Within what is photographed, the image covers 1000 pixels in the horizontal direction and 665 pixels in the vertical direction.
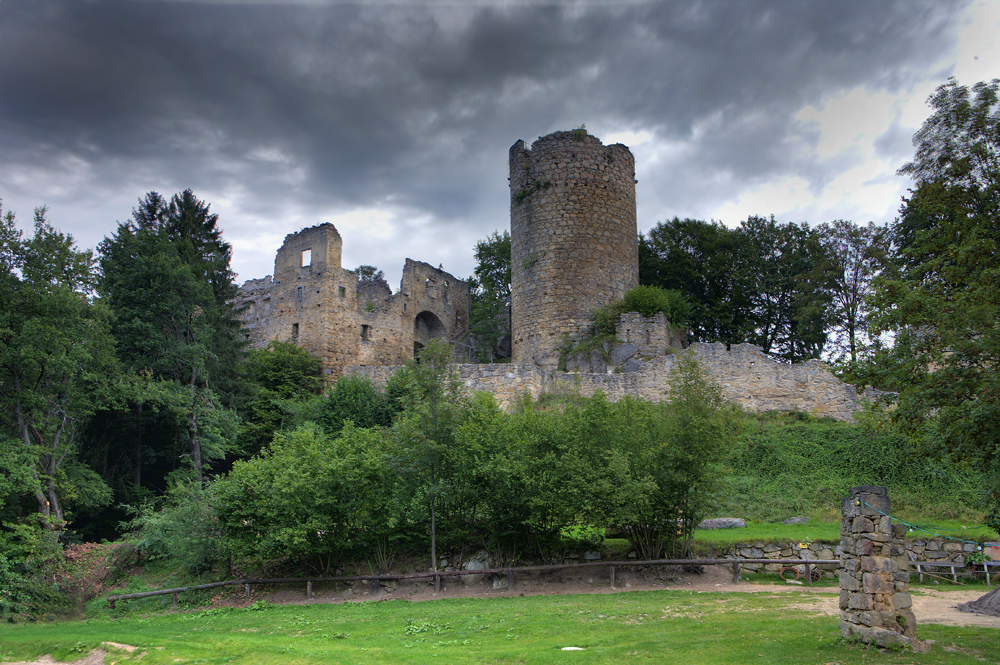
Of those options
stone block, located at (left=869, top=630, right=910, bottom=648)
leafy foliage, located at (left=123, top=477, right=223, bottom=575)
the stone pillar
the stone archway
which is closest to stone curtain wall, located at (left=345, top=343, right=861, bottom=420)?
leafy foliage, located at (left=123, top=477, right=223, bottom=575)

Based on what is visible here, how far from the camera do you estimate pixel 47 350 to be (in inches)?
691

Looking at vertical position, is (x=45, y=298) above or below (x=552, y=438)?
above

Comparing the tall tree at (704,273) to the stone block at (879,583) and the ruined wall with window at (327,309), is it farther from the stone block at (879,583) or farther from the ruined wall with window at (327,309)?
the stone block at (879,583)

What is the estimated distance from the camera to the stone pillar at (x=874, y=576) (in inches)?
333

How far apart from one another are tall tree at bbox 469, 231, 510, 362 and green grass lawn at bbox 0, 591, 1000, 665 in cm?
1981

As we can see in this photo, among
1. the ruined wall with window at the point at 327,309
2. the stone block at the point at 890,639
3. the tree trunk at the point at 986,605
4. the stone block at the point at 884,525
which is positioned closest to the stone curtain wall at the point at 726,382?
the ruined wall with window at the point at 327,309

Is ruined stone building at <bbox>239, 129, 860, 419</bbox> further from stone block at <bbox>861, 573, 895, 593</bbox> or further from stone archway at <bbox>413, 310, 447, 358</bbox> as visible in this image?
stone block at <bbox>861, 573, 895, 593</bbox>

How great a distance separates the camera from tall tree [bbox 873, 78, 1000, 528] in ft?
30.7

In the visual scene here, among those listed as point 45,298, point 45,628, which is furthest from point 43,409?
point 45,628

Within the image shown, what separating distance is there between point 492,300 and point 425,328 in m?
4.29

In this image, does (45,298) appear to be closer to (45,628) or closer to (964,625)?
(45,628)

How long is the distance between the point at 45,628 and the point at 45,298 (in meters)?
8.15

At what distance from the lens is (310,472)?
52.9ft

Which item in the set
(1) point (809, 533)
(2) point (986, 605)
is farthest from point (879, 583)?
(1) point (809, 533)
